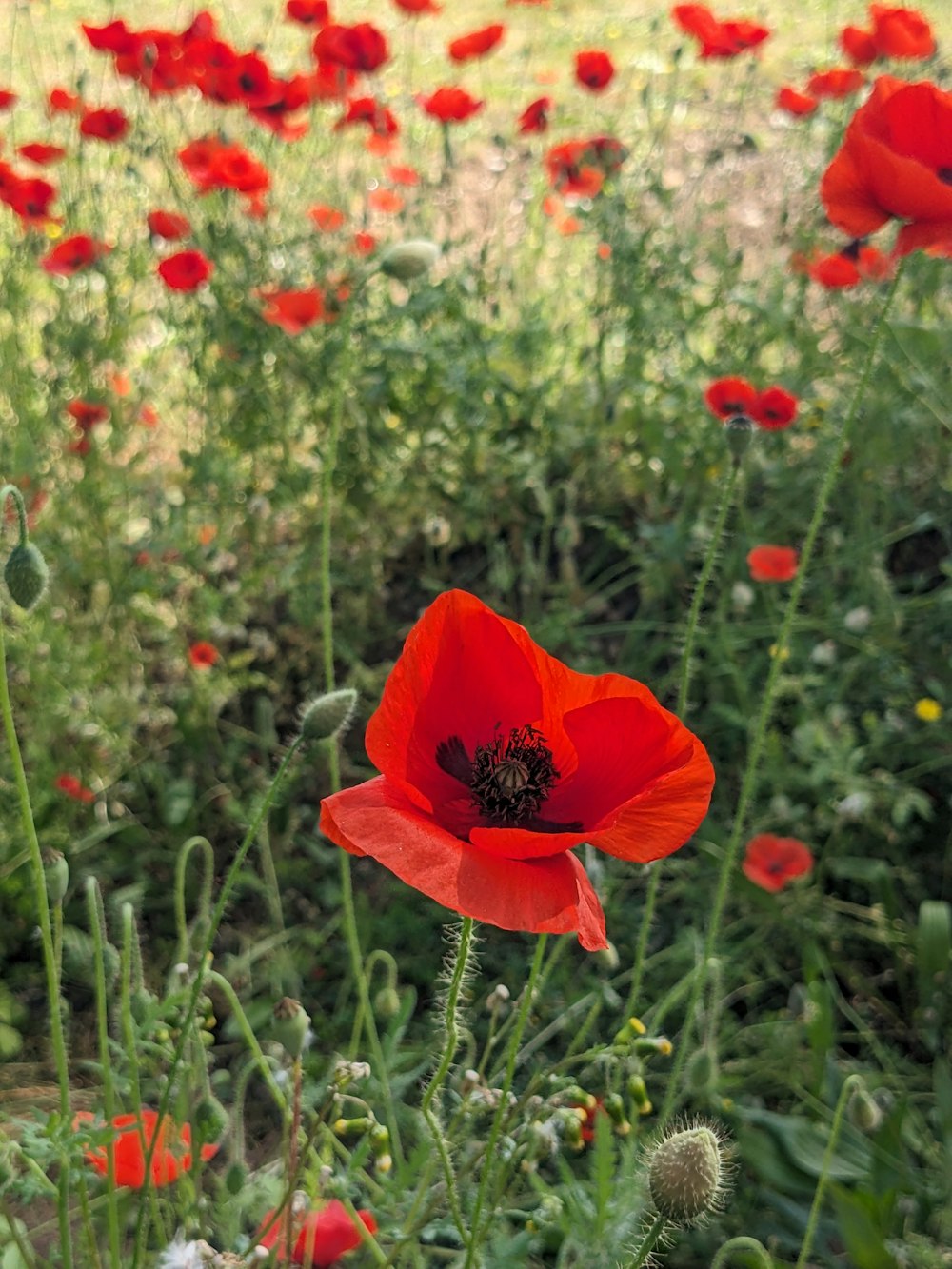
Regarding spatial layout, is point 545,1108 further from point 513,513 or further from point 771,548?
point 513,513

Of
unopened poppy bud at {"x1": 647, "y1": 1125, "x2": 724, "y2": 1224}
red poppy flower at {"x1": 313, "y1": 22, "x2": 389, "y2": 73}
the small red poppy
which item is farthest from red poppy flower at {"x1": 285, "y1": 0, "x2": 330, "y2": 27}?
unopened poppy bud at {"x1": 647, "y1": 1125, "x2": 724, "y2": 1224}

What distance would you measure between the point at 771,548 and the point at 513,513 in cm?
89

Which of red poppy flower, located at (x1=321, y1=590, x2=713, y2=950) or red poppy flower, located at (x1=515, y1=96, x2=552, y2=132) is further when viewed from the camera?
red poppy flower, located at (x1=515, y1=96, x2=552, y2=132)

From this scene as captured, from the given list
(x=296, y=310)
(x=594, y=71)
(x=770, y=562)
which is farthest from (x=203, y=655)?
(x=594, y=71)

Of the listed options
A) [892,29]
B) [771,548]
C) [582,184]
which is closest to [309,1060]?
[771,548]

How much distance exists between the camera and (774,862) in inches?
95.0

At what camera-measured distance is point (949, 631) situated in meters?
2.85

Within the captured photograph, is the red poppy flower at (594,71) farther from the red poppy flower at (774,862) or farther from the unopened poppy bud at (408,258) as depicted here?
the red poppy flower at (774,862)

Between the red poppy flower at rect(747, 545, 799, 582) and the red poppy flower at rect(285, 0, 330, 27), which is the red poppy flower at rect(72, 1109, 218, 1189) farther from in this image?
the red poppy flower at rect(285, 0, 330, 27)

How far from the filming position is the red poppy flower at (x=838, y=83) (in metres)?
3.14

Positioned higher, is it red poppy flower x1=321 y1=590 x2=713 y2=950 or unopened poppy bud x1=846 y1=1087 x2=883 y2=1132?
red poppy flower x1=321 y1=590 x2=713 y2=950

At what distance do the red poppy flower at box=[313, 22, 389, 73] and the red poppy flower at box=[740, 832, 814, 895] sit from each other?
2.12m

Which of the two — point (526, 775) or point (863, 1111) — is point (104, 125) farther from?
point (863, 1111)

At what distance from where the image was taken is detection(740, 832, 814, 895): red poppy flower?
2.38m
